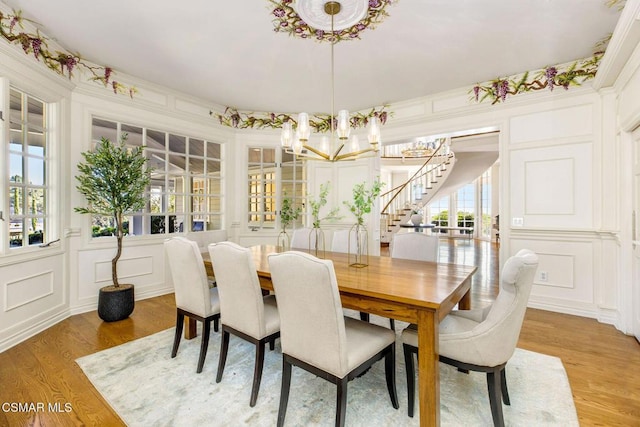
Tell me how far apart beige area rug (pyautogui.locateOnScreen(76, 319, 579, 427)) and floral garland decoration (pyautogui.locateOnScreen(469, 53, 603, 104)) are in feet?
9.46

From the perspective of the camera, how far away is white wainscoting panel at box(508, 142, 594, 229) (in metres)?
3.19

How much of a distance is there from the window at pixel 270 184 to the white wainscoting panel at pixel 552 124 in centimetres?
319

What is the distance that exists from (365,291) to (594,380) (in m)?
1.84

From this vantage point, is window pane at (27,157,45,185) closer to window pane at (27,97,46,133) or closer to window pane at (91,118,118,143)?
window pane at (27,97,46,133)

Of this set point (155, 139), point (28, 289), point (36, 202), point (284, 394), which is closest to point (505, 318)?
point (284, 394)

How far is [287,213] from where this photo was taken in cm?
505

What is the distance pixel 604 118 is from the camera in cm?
306

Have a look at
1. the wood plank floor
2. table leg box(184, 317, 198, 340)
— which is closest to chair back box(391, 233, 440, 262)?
the wood plank floor

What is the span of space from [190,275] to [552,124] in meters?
4.05

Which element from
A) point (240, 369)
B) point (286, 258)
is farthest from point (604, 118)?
point (240, 369)

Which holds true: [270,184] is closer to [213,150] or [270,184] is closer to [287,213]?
[287,213]

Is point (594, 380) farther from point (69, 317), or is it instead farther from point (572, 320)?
point (69, 317)

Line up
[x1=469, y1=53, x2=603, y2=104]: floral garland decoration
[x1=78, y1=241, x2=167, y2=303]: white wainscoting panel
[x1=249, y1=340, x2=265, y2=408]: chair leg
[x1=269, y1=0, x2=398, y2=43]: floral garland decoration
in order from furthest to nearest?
1. [x1=78, y1=241, x2=167, y2=303]: white wainscoting panel
2. [x1=469, y1=53, x2=603, y2=104]: floral garland decoration
3. [x1=269, y1=0, x2=398, y2=43]: floral garland decoration
4. [x1=249, y1=340, x2=265, y2=408]: chair leg

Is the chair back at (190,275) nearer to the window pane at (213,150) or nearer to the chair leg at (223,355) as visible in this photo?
the chair leg at (223,355)
